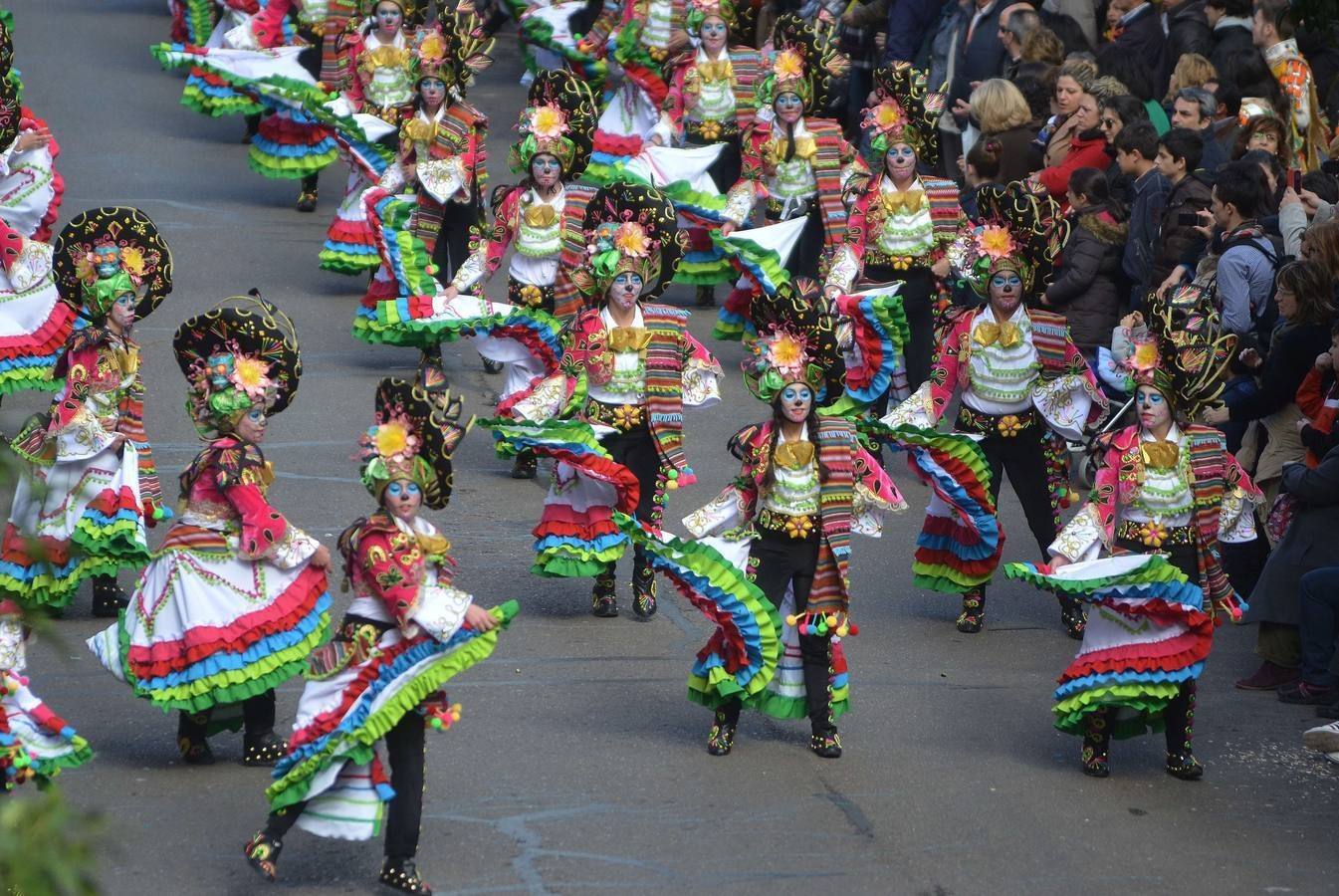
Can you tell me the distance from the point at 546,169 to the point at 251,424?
398 centimetres

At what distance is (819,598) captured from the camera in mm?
7625

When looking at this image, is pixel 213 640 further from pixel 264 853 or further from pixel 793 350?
pixel 793 350

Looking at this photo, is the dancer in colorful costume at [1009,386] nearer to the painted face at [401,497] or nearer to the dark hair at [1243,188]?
the dark hair at [1243,188]

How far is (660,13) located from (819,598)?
311 inches

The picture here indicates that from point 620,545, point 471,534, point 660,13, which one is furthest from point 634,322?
point 660,13

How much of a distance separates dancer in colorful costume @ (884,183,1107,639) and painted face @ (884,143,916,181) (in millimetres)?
2144

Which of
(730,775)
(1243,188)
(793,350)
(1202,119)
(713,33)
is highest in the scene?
(713,33)

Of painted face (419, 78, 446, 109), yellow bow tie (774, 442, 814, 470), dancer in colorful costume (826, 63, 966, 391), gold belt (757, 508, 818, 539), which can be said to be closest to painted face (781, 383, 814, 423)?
yellow bow tie (774, 442, 814, 470)

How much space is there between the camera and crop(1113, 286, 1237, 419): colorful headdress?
7.61 m

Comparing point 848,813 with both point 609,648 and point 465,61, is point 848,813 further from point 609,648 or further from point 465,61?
point 465,61

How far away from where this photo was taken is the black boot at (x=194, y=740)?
23.8 ft

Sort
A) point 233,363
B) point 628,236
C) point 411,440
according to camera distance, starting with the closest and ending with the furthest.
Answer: point 411,440, point 233,363, point 628,236

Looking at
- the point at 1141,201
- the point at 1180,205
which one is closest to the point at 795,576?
the point at 1180,205

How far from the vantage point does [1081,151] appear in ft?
39.0
